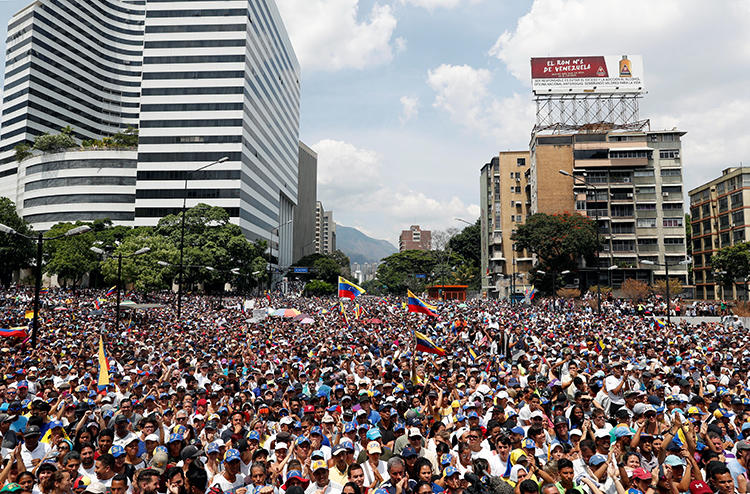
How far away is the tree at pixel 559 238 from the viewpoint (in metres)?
59.9

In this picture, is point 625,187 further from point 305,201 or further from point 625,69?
Answer: point 305,201

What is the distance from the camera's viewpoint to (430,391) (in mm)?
9430

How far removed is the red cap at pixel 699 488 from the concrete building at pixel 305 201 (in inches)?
5113

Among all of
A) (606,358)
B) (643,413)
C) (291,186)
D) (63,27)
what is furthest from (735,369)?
(63,27)

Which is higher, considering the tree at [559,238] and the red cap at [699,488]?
the tree at [559,238]

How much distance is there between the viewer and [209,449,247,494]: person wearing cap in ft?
17.7

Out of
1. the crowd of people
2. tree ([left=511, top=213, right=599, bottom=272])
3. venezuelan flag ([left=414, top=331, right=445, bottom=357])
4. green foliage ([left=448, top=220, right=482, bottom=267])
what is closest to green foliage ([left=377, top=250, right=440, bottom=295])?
green foliage ([left=448, top=220, right=482, bottom=267])

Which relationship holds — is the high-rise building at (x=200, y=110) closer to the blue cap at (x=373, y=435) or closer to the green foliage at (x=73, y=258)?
the green foliage at (x=73, y=258)

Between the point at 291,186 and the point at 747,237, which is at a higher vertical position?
the point at 291,186

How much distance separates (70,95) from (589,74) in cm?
9745

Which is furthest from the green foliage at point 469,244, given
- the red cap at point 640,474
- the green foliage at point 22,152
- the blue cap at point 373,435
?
the red cap at point 640,474

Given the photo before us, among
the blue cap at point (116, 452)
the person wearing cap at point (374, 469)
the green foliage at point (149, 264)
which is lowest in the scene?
the person wearing cap at point (374, 469)

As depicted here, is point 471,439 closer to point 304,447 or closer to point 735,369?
point 304,447

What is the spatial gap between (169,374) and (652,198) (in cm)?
7141
